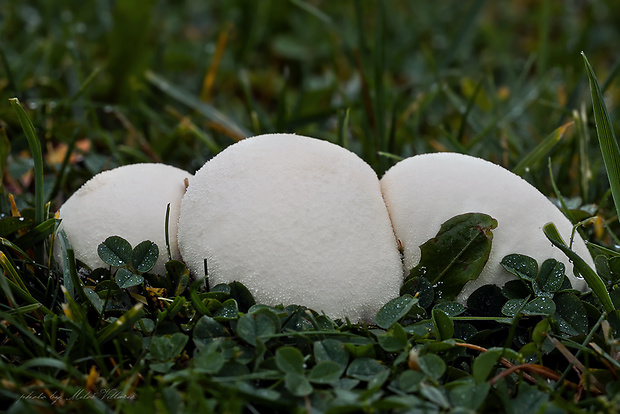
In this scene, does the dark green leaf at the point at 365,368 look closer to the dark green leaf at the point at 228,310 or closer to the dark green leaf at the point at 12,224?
the dark green leaf at the point at 228,310

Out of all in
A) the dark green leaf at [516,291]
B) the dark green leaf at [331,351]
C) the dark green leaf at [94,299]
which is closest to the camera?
the dark green leaf at [331,351]

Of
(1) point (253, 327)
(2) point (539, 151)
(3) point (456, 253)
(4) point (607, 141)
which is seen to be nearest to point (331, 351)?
(1) point (253, 327)

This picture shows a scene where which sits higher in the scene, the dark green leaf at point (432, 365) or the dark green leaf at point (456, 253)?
the dark green leaf at point (456, 253)

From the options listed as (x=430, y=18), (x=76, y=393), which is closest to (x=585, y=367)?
(x=76, y=393)

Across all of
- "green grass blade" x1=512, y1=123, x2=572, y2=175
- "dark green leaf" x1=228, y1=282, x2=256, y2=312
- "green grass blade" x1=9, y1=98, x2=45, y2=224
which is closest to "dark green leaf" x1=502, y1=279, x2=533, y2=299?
"dark green leaf" x1=228, y1=282, x2=256, y2=312

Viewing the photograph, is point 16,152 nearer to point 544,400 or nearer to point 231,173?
point 231,173

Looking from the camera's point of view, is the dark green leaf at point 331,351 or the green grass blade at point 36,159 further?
the green grass blade at point 36,159

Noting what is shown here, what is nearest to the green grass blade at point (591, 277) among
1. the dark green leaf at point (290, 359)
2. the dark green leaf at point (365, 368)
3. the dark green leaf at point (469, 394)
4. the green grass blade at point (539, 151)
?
the dark green leaf at point (469, 394)
